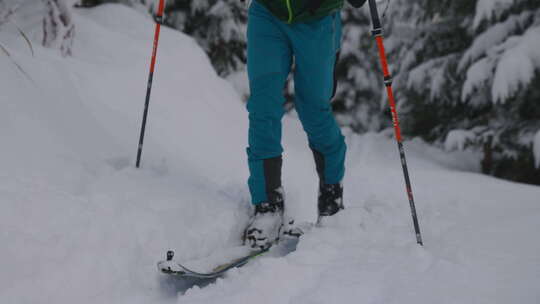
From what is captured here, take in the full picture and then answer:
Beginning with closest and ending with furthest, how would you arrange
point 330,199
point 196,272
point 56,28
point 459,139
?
1. point 196,272
2. point 330,199
3. point 56,28
4. point 459,139

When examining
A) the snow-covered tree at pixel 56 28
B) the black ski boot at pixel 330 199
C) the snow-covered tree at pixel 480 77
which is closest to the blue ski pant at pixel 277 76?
the black ski boot at pixel 330 199

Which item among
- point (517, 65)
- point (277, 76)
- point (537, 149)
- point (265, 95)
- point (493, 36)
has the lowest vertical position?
point (537, 149)

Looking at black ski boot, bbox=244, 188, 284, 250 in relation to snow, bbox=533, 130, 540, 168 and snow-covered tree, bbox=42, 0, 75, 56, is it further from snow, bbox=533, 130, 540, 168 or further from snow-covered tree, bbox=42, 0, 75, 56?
snow, bbox=533, 130, 540, 168

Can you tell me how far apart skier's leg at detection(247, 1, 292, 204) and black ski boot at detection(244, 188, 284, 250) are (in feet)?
0.08

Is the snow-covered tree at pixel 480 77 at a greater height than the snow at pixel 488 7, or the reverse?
the snow at pixel 488 7

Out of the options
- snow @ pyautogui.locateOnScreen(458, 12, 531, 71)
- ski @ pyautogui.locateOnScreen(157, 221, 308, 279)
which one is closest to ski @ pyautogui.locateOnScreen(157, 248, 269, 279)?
ski @ pyautogui.locateOnScreen(157, 221, 308, 279)

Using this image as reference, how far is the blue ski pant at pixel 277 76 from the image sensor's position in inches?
102

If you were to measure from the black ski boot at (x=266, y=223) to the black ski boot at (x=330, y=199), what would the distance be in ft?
1.18

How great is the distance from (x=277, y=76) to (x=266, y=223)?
0.85m

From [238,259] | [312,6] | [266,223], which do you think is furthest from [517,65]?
[238,259]

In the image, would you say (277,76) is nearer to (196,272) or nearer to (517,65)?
(196,272)

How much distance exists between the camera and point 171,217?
2.60 m

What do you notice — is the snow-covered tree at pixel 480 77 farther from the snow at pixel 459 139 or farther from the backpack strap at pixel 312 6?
the backpack strap at pixel 312 6

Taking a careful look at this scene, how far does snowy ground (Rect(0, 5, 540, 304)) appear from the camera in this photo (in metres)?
1.91
